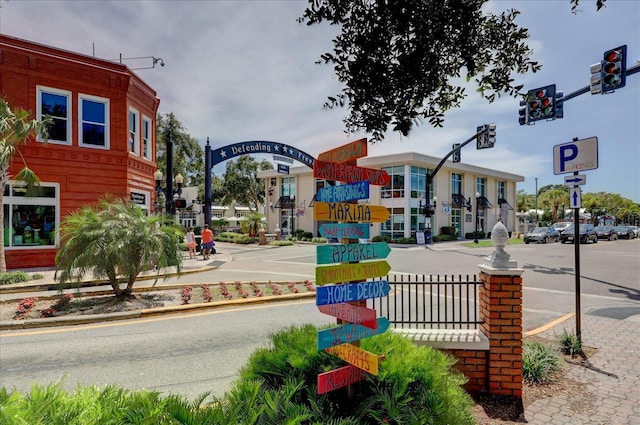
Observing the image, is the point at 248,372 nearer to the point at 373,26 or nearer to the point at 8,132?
the point at 373,26

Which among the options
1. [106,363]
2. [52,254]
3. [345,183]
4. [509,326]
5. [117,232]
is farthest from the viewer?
[52,254]

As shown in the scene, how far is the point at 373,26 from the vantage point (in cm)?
346

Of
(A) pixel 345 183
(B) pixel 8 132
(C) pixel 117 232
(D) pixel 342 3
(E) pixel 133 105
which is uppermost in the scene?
(E) pixel 133 105

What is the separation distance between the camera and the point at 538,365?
14.7ft

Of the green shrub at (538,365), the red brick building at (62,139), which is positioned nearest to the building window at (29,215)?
the red brick building at (62,139)

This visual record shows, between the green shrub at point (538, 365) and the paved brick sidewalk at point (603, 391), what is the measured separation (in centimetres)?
25

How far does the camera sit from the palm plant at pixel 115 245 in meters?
8.13

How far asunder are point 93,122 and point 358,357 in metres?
17.4

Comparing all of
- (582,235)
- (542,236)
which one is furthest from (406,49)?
(582,235)

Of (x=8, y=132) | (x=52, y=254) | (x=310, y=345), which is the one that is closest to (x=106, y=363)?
(x=310, y=345)

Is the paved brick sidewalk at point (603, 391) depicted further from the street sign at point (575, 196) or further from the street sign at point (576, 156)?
the street sign at point (576, 156)

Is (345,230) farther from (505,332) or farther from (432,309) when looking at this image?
(432,309)

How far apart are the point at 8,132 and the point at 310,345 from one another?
14596 mm

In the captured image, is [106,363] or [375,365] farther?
[106,363]
